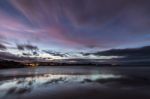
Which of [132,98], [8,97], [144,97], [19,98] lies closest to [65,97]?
[19,98]

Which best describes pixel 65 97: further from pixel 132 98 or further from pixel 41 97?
pixel 132 98

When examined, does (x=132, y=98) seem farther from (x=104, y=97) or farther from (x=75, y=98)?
(x=75, y=98)

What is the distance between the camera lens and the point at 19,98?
16906 millimetres

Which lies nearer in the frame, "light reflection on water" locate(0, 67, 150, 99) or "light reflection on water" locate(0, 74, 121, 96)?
"light reflection on water" locate(0, 74, 121, 96)

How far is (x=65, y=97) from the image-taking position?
17.7 m

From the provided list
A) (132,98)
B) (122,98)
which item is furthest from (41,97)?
(132,98)

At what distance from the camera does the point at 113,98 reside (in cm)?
1739

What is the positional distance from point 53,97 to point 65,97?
1.31 meters

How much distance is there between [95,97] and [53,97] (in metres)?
4.62

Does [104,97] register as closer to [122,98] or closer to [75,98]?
[122,98]

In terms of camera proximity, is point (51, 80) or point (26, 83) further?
point (51, 80)

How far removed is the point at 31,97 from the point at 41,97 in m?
1.10

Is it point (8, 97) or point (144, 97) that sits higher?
point (8, 97)

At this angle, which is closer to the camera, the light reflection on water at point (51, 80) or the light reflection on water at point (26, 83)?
the light reflection on water at point (26, 83)
